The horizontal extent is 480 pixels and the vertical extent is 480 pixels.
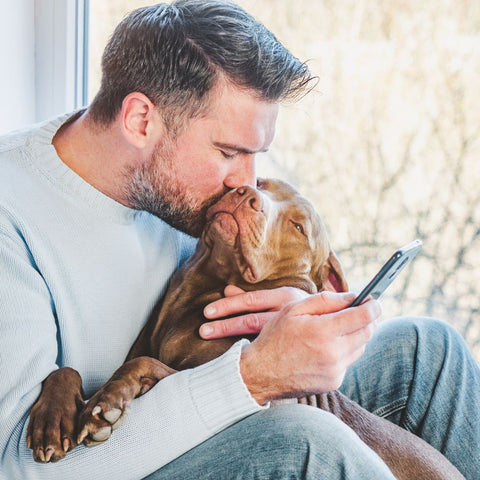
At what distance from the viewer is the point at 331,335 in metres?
1.46

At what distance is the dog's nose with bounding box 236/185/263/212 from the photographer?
1739 millimetres

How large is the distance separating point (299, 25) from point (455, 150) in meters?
0.71

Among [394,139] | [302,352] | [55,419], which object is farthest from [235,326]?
[394,139]

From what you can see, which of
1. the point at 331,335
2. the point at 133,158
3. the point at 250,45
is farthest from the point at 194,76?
the point at 331,335

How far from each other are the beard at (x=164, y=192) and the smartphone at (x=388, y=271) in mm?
544

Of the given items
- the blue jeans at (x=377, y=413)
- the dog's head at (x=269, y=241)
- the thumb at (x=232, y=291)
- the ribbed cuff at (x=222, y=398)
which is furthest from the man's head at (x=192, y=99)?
the blue jeans at (x=377, y=413)

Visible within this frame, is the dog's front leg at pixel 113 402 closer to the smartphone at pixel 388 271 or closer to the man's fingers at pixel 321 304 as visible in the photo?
the man's fingers at pixel 321 304

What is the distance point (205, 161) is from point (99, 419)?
761mm

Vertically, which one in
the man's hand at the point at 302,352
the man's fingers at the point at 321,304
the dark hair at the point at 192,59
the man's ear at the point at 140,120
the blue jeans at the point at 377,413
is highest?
the dark hair at the point at 192,59

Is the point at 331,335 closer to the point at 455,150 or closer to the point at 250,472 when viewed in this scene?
the point at 250,472

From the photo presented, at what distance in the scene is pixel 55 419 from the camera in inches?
52.9

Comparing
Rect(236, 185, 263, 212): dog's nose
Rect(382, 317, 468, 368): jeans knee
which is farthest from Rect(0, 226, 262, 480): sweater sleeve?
Rect(382, 317, 468, 368): jeans knee

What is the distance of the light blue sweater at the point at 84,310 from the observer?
139 cm

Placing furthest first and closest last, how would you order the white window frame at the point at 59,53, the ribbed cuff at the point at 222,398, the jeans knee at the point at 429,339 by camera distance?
the white window frame at the point at 59,53 < the jeans knee at the point at 429,339 < the ribbed cuff at the point at 222,398
